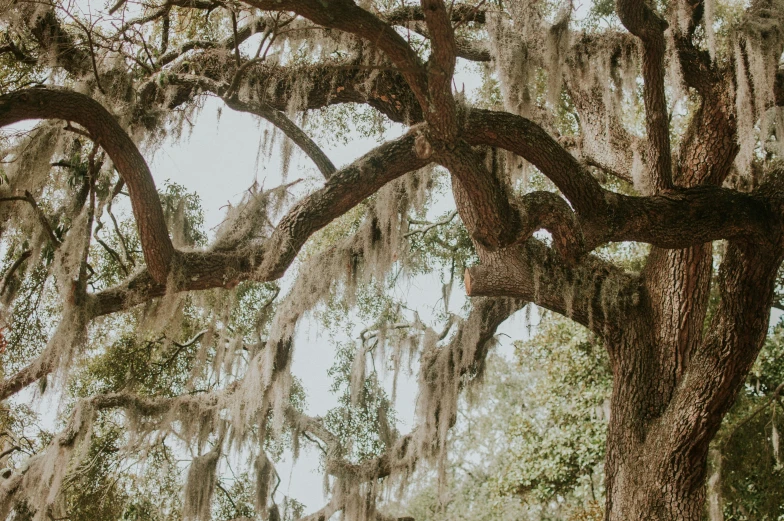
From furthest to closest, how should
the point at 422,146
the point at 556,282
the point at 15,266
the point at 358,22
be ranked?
the point at 556,282
the point at 15,266
the point at 422,146
the point at 358,22

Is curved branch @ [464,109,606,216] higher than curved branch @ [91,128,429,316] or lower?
higher

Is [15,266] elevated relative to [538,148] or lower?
lower

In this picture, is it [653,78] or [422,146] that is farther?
[653,78]

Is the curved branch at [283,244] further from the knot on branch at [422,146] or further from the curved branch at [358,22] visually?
the curved branch at [358,22]

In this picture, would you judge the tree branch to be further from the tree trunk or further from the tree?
the tree trunk

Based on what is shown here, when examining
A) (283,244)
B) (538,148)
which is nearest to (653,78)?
(538,148)

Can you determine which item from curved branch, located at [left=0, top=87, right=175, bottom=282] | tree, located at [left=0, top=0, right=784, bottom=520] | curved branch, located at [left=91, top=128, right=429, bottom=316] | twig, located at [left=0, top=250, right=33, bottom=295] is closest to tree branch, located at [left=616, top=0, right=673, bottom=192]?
tree, located at [left=0, top=0, right=784, bottom=520]

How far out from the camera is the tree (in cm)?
407

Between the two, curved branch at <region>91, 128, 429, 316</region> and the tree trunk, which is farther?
the tree trunk

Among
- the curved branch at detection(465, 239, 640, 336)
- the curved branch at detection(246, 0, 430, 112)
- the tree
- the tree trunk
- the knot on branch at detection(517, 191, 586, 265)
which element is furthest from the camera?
the curved branch at detection(465, 239, 640, 336)

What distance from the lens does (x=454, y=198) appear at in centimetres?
445

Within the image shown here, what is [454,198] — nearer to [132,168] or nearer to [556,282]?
[556,282]

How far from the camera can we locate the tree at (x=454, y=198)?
407cm

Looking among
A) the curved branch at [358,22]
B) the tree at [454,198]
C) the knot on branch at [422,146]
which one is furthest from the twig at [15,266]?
the knot on branch at [422,146]
